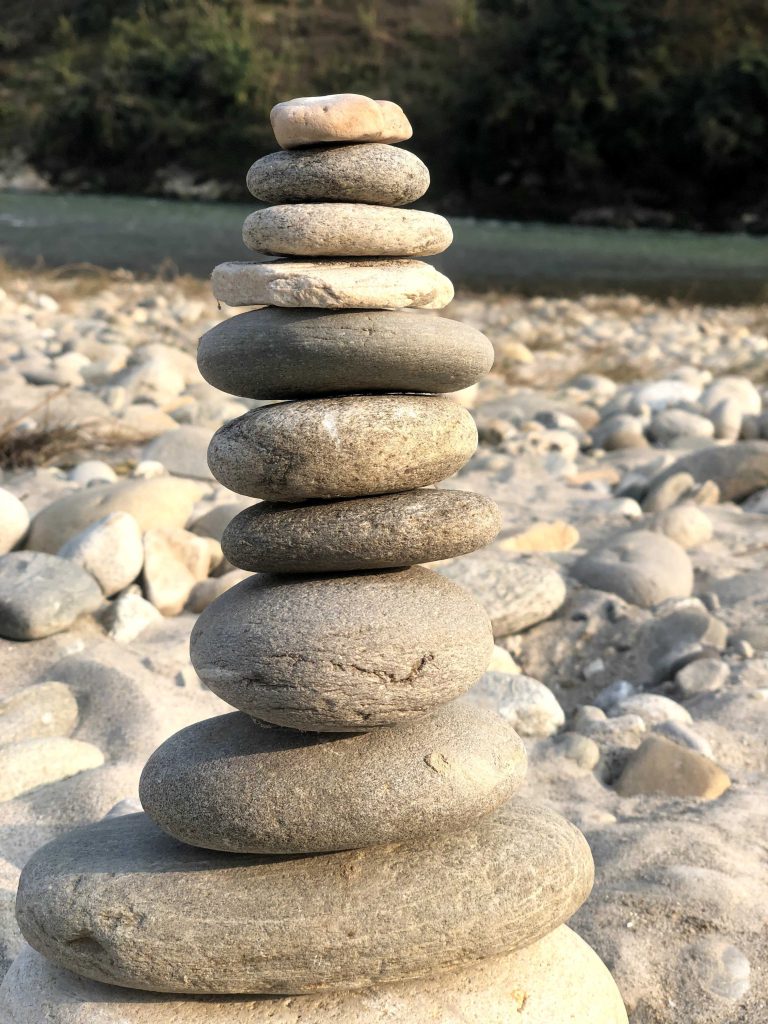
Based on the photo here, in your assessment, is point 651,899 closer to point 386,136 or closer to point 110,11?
point 386,136

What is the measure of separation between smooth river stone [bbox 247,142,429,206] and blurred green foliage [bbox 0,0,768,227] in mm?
37292

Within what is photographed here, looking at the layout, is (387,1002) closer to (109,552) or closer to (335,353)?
(335,353)

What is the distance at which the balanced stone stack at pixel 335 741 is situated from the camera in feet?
7.20

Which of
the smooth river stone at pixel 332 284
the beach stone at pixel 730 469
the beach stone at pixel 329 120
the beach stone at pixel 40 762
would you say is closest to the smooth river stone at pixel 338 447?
the smooth river stone at pixel 332 284

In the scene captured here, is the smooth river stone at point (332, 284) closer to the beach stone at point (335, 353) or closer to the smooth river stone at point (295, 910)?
the beach stone at point (335, 353)

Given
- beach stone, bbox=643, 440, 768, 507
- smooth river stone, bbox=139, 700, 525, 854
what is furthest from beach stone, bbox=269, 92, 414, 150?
beach stone, bbox=643, 440, 768, 507

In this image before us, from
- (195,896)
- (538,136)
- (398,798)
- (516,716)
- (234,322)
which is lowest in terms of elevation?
(538,136)

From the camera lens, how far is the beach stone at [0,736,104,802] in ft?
11.1

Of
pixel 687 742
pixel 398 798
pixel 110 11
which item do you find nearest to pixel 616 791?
pixel 687 742

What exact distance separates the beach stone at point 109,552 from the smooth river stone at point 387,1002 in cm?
257

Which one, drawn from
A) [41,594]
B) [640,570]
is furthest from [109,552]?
[640,570]

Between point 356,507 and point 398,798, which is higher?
point 356,507

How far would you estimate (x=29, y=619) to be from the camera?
4355 millimetres

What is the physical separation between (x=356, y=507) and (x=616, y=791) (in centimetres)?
166
